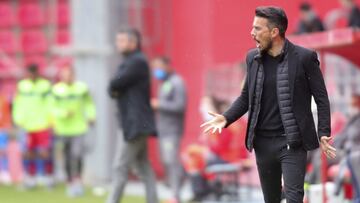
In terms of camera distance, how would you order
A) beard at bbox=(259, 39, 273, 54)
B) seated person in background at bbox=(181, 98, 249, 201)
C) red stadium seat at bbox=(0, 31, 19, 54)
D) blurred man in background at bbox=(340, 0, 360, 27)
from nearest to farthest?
beard at bbox=(259, 39, 273, 54), blurred man in background at bbox=(340, 0, 360, 27), seated person in background at bbox=(181, 98, 249, 201), red stadium seat at bbox=(0, 31, 19, 54)

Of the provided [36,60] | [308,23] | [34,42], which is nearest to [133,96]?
[308,23]

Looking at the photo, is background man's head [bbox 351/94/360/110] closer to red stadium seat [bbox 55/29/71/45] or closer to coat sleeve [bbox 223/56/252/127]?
coat sleeve [bbox 223/56/252/127]

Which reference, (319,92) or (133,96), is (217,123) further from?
(133,96)

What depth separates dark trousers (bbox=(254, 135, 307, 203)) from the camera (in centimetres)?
869

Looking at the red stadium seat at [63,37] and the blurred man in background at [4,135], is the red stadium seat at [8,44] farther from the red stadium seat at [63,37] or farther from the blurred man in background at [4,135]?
the blurred man in background at [4,135]

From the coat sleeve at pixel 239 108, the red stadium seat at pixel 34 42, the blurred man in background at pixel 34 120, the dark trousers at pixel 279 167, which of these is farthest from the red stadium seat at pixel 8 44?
the dark trousers at pixel 279 167

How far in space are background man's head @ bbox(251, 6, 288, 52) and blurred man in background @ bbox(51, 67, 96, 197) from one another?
8876mm

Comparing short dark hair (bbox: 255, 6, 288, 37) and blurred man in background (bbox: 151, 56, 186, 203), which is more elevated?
short dark hair (bbox: 255, 6, 288, 37)

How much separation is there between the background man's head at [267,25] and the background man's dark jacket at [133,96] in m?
4.35

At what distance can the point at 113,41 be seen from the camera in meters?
19.2

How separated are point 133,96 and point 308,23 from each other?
10.0 feet

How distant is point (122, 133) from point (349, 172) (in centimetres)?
261

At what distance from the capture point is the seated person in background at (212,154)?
52.9 feet

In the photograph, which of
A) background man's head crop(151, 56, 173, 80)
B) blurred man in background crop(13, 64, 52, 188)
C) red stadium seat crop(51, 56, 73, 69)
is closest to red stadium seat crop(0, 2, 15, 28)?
red stadium seat crop(51, 56, 73, 69)
